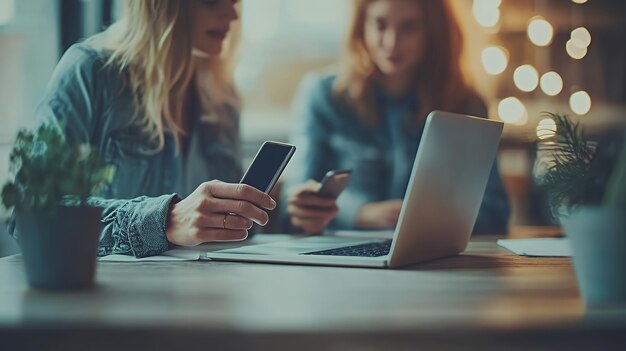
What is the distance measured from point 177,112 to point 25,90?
1.11 m

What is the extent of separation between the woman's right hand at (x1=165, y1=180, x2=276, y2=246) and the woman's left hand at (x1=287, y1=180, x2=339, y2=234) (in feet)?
1.48

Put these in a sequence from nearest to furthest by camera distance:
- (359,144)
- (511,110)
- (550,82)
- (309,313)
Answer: (309,313)
(359,144)
(511,110)
(550,82)

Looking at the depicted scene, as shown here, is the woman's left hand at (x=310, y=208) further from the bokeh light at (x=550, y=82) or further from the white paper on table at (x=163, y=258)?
the bokeh light at (x=550, y=82)

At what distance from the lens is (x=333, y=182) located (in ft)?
5.44

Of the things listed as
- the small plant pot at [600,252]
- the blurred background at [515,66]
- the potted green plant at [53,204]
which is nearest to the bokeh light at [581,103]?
the blurred background at [515,66]

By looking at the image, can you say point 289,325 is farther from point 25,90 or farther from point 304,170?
point 25,90

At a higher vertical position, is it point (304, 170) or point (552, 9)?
point (552, 9)

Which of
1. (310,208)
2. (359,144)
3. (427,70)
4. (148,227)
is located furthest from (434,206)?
(427,70)

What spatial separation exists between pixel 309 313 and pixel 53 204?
1.10 ft

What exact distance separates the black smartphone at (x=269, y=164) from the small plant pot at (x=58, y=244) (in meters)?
0.37

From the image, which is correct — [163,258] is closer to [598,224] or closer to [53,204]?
[53,204]

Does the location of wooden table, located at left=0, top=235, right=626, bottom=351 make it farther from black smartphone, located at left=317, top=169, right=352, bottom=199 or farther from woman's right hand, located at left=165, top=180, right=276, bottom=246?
black smartphone, located at left=317, top=169, right=352, bottom=199

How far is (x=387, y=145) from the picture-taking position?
2580mm

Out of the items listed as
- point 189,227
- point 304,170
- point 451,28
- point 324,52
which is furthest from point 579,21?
point 189,227
